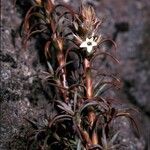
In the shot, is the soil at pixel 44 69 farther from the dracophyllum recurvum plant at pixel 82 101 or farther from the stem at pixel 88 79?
the stem at pixel 88 79

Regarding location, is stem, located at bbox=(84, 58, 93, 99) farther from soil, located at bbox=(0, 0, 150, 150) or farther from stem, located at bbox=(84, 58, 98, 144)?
soil, located at bbox=(0, 0, 150, 150)

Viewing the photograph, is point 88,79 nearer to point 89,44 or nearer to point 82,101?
point 82,101

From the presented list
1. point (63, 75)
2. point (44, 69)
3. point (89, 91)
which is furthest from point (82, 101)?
point (44, 69)

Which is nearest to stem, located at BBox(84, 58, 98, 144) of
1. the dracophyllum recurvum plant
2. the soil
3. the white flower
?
the dracophyllum recurvum plant

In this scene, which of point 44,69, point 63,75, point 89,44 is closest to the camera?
point 89,44

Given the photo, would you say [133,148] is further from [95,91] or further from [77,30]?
[77,30]

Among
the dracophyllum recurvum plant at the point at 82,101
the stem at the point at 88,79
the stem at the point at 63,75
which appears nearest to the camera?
the dracophyllum recurvum plant at the point at 82,101

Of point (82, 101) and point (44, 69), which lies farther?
point (44, 69)

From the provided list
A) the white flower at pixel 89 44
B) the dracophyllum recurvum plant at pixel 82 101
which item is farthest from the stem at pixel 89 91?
the white flower at pixel 89 44
